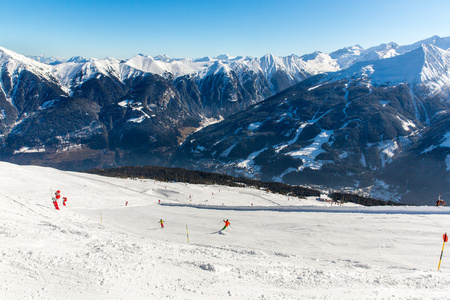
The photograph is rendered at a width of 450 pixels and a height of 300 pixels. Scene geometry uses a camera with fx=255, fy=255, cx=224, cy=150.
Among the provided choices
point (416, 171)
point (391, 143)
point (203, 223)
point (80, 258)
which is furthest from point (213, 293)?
point (391, 143)

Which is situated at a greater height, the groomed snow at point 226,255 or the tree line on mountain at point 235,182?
the groomed snow at point 226,255

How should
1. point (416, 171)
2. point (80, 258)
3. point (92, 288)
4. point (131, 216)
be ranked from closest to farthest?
point (92, 288) → point (80, 258) → point (131, 216) → point (416, 171)

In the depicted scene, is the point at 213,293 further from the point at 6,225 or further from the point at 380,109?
the point at 380,109

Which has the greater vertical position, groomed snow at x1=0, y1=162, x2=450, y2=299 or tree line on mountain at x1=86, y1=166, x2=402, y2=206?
groomed snow at x1=0, y1=162, x2=450, y2=299

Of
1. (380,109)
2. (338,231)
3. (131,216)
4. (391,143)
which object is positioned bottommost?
(131,216)

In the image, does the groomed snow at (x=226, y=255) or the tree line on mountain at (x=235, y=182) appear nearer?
the groomed snow at (x=226, y=255)

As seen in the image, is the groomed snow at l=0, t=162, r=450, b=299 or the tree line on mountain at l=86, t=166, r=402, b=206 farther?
the tree line on mountain at l=86, t=166, r=402, b=206

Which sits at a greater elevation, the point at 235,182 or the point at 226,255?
the point at 226,255

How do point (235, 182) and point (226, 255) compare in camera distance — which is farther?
point (235, 182)
